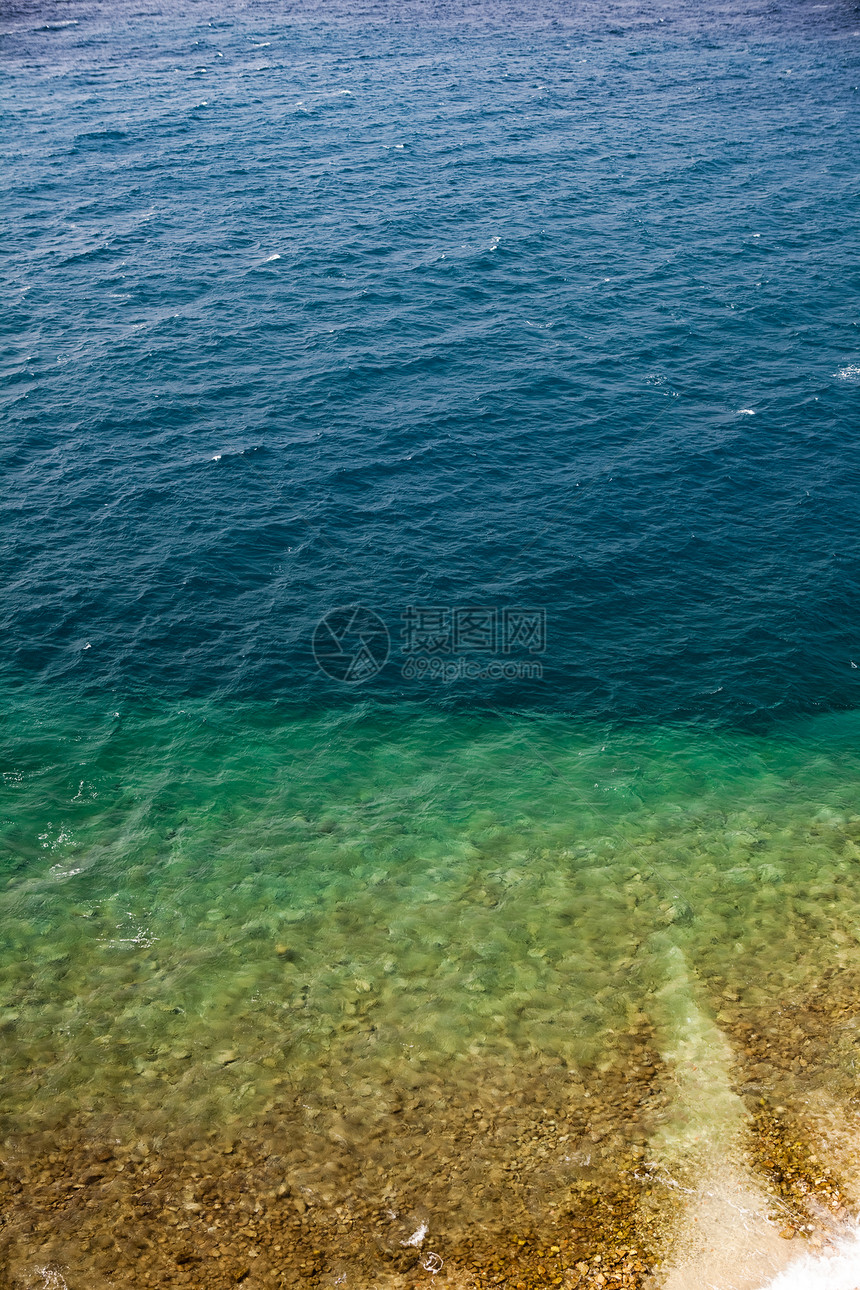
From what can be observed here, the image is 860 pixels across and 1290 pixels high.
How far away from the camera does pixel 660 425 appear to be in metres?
83.1

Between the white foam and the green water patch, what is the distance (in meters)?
9.27

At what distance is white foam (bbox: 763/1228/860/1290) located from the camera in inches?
1275

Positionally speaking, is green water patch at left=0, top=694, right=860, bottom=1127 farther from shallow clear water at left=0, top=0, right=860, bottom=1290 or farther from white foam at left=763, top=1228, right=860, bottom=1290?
white foam at left=763, top=1228, right=860, bottom=1290

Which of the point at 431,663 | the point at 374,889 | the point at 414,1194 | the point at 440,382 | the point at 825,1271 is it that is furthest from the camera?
the point at 440,382

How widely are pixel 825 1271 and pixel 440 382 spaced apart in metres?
71.8

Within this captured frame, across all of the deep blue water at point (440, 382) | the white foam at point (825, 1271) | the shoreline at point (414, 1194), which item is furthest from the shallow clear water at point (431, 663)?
the white foam at point (825, 1271)

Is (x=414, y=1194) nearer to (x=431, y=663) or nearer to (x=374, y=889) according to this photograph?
(x=374, y=889)

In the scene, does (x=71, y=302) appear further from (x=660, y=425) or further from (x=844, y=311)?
(x=844, y=311)

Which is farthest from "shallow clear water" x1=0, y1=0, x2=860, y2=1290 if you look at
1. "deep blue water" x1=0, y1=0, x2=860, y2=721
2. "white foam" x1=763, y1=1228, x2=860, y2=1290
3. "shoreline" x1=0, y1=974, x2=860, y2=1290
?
"white foam" x1=763, y1=1228, x2=860, y2=1290

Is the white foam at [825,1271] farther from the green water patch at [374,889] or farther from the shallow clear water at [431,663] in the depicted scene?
the green water patch at [374,889]

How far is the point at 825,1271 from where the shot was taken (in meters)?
32.7

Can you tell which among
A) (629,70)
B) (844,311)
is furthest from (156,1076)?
(629,70)

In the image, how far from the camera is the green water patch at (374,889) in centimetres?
4159

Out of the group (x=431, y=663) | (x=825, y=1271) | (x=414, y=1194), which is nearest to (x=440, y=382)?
(x=431, y=663)
